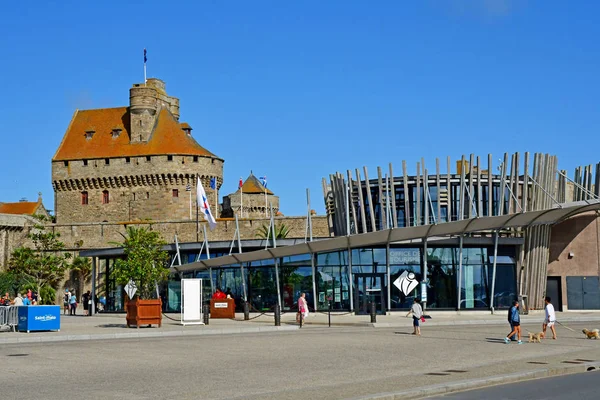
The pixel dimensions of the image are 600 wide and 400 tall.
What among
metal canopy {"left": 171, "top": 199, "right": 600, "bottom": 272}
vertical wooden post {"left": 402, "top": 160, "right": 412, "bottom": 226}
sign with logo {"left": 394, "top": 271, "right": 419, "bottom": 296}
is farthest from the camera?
vertical wooden post {"left": 402, "top": 160, "right": 412, "bottom": 226}

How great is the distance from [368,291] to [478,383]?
88.0 feet

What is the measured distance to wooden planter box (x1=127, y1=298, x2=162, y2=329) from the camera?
33.3 meters

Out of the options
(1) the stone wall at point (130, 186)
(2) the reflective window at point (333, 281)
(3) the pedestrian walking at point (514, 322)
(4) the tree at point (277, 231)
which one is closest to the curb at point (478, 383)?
(3) the pedestrian walking at point (514, 322)

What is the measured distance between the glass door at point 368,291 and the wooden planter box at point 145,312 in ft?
37.7

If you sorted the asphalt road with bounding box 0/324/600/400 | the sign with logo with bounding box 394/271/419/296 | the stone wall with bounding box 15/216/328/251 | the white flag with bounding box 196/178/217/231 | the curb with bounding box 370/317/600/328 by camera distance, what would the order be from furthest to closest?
the stone wall with bounding box 15/216/328/251 → the white flag with bounding box 196/178/217/231 → the sign with logo with bounding box 394/271/419/296 → the curb with bounding box 370/317/600/328 → the asphalt road with bounding box 0/324/600/400

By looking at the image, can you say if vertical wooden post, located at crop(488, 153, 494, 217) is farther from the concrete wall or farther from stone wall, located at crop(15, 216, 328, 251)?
stone wall, located at crop(15, 216, 328, 251)

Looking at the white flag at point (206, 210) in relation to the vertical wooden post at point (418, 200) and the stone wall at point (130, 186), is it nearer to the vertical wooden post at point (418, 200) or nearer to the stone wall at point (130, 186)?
the vertical wooden post at point (418, 200)

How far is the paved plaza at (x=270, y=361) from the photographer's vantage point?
49.1ft

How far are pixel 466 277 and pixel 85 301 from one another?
25.0m

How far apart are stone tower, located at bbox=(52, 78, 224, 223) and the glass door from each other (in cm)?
4660

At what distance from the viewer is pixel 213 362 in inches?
779

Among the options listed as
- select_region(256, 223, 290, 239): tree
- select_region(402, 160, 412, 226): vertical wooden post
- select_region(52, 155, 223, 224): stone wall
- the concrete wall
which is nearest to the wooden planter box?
select_region(402, 160, 412, 226): vertical wooden post

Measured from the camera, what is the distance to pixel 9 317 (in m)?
32.2

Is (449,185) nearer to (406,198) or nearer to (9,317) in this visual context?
(406,198)
